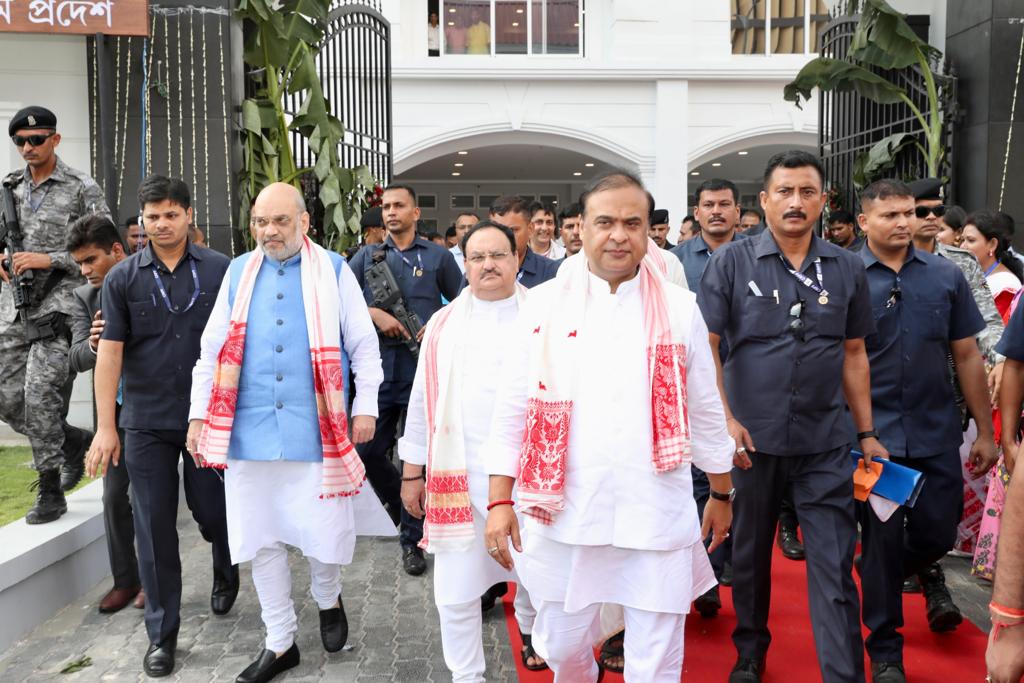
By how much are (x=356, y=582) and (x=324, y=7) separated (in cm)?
550

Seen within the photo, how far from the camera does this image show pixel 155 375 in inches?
178

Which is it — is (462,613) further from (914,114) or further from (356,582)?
(914,114)

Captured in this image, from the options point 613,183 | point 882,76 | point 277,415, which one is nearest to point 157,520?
point 277,415

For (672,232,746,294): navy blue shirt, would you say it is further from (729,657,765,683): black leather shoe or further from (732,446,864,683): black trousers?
(729,657,765,683): black leather shoe

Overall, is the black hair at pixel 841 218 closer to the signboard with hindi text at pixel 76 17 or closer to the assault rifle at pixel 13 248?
the signboard with hindi text at pixel 76 17

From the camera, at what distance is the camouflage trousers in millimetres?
5789

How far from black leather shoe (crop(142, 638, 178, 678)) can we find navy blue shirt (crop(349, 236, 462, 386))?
2188 mm

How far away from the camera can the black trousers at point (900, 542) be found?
4117mm

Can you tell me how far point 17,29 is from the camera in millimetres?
7109

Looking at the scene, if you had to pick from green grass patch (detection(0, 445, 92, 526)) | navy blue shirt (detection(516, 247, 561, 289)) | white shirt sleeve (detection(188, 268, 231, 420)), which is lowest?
green grass patch (detection(0, 445, 92, 526))

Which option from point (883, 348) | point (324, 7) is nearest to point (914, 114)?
point (324, 7)

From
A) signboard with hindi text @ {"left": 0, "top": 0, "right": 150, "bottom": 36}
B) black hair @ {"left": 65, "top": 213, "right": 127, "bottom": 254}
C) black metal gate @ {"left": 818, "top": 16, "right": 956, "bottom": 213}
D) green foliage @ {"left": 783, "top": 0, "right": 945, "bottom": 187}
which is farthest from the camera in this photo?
black metal gate @ {"left": 818, "top": 16, "right": 956, "bottom": 213}

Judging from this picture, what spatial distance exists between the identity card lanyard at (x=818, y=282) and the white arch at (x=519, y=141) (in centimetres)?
1430

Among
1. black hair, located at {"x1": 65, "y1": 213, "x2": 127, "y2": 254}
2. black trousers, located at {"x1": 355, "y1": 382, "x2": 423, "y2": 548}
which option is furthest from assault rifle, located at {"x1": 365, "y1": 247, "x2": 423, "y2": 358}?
black hair, located at {"x1": 65, "y1": 213, "x2": 127, "y2": 254}
